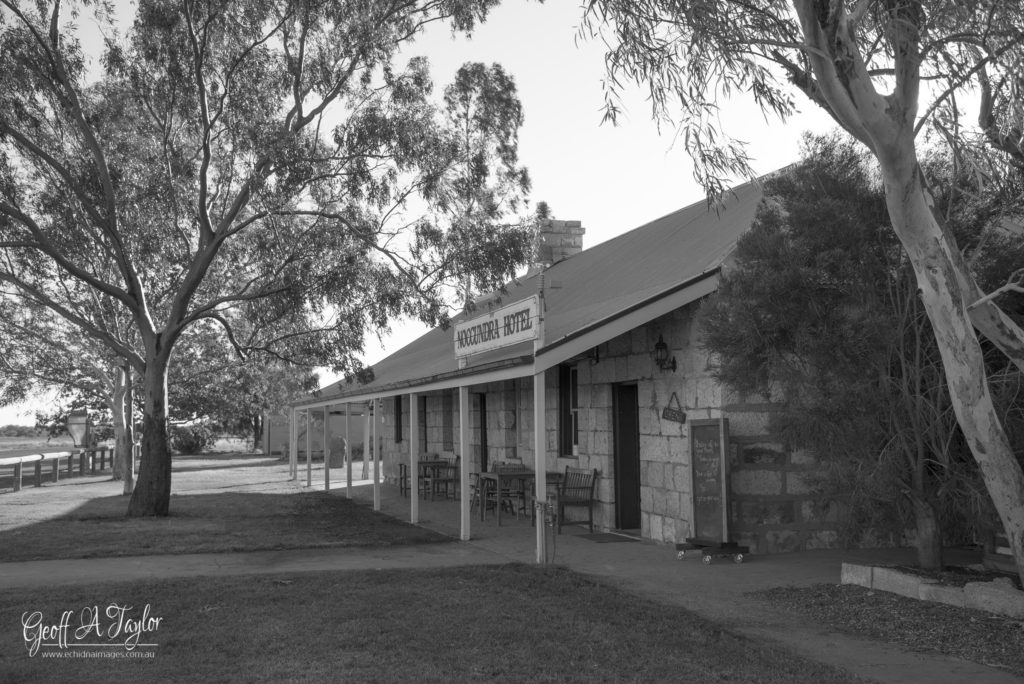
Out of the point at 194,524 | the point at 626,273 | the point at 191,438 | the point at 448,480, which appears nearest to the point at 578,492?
the point at 626,273

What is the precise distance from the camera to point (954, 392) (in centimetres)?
699

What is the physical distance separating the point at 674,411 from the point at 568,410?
3.67m

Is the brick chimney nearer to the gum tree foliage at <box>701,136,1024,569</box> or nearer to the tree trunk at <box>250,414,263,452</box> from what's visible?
the gum tree foliage at <box>701,136,1024,569</box>

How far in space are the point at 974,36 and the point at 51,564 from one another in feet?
34.9

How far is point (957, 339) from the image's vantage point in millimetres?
6922

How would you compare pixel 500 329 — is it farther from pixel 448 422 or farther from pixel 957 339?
pixel 448 422

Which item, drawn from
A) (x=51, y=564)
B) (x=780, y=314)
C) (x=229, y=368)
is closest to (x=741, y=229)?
(x=780, y=314)

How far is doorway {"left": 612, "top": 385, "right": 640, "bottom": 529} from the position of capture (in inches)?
529

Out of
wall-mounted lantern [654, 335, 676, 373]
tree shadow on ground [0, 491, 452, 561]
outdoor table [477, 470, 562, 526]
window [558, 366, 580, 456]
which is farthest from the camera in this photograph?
window [558, 366, 580, 456]

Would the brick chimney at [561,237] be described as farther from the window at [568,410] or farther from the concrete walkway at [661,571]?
the concrete walkway at [661,571]

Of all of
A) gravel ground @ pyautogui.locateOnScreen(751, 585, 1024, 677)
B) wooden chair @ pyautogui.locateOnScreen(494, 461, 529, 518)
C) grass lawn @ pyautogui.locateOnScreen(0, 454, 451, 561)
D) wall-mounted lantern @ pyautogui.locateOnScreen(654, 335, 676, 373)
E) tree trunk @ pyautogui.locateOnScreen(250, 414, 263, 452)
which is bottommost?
gravel ground @ pyautogui.locateOnScreen(751, 585, 1024, 677)

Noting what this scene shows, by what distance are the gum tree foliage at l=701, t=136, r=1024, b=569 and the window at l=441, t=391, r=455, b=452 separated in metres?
13.0

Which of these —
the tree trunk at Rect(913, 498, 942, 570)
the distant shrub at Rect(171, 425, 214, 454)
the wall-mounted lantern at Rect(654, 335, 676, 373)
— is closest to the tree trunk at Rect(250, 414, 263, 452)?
the distant shrub at Rect(171, 425, 214, 454)

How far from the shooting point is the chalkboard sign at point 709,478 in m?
10.8
